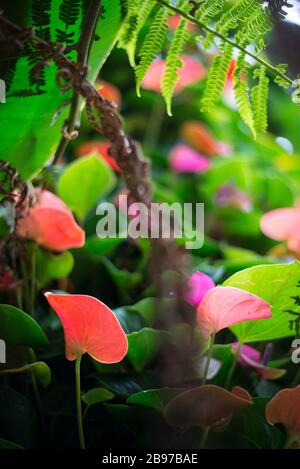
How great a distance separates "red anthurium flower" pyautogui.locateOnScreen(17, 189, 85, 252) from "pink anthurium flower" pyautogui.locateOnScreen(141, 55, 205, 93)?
18.4 inches

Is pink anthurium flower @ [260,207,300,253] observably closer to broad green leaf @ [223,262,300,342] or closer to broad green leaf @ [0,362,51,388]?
broad green leaf @ [223,262,300,342]

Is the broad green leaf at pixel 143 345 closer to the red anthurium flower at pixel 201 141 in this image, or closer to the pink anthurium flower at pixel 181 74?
the pink anthurium flower at pixel 181 74

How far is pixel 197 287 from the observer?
514 mm

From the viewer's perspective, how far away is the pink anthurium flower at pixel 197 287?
Answer: 1.66ft

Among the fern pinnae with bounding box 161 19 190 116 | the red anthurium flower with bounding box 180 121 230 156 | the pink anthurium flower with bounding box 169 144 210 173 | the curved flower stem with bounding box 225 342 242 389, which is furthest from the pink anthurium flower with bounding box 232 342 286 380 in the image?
the red anthurium flower with bounding box 180 121 230 156

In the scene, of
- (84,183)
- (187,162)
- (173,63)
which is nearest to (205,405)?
(173,63)

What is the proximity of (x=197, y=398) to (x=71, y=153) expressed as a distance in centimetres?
73

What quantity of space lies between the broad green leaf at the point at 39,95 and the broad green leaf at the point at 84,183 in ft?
0.77

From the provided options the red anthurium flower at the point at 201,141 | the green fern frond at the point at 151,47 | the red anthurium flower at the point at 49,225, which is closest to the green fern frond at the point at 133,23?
the green fern frond at the point at 151,47

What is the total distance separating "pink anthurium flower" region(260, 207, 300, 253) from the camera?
2.23 ft

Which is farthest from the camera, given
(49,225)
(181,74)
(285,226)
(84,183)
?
(181,74)

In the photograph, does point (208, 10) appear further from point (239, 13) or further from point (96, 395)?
point (96, 395)

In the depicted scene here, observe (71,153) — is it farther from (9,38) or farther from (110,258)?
(9,38)

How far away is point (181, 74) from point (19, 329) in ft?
2.18
